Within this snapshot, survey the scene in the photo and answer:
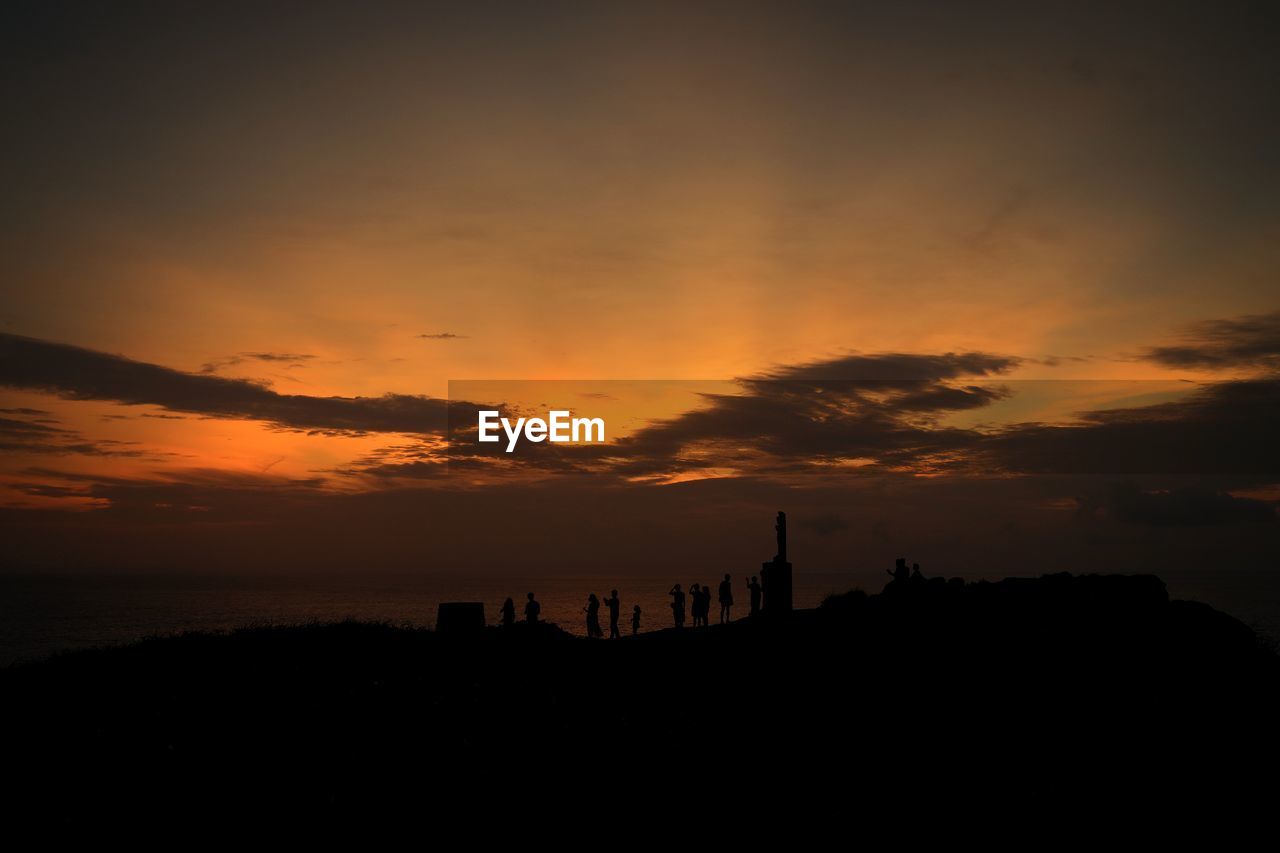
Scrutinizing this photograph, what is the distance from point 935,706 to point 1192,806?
16.9 feet

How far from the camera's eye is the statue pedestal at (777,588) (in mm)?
29875

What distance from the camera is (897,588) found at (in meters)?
30.3

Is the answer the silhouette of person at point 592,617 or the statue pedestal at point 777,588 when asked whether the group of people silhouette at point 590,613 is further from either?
the statue pedestal at point 777,588

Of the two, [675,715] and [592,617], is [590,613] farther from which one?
[675,715]

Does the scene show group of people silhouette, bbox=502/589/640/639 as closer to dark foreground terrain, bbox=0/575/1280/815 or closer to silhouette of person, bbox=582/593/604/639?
silhouette of person, bbox=582/593/604/639

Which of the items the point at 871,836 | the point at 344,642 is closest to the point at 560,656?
the point at 344,642

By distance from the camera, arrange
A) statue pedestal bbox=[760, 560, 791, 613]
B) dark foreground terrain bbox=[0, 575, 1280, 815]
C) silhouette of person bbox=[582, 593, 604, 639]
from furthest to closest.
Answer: silhouette of person bbox=[582, 593, 604, 639] < statue pedestal bbox=[760, 560, 791, 613] < dark foreground terrain bbox=[0, 575, 1280, 815]

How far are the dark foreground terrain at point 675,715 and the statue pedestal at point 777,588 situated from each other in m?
3.62

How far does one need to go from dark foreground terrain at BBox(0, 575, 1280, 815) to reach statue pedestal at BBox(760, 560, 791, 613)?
3.62m

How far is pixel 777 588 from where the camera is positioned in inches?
1184

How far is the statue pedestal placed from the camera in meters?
29.9

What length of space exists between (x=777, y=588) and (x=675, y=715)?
1214 centimetres

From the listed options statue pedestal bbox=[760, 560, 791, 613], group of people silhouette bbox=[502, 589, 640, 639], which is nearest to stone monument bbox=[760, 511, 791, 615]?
statue pedestal bbox=[760, 560, 791, 613]

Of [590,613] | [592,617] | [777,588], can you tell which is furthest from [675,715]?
[592,617]
